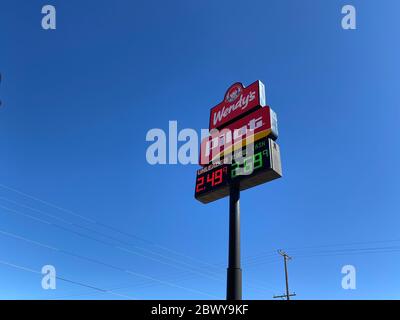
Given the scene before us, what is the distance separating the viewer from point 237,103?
50.9 feet

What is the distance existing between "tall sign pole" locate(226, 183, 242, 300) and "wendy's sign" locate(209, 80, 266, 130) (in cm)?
370

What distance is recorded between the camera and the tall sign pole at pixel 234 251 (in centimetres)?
1096

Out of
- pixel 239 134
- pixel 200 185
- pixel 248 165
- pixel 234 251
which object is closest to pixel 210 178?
pixel 200 185

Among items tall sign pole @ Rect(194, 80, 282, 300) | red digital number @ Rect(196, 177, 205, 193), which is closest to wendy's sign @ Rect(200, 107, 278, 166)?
tall sign pole @ Rect(194, 80, 282, 300)

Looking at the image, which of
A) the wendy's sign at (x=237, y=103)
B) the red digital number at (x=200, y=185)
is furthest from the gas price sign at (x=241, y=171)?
the wendy's sign at (x=237, y=103)

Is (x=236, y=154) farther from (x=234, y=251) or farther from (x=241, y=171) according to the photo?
(x=234, y=251)

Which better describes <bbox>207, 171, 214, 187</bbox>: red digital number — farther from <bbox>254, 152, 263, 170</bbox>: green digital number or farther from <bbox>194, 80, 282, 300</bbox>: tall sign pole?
<bbox>254, 152, 263, 170</bbox>: green digital number

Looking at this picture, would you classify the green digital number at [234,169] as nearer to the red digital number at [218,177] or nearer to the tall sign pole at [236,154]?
the tall sign pole at [236,154]
